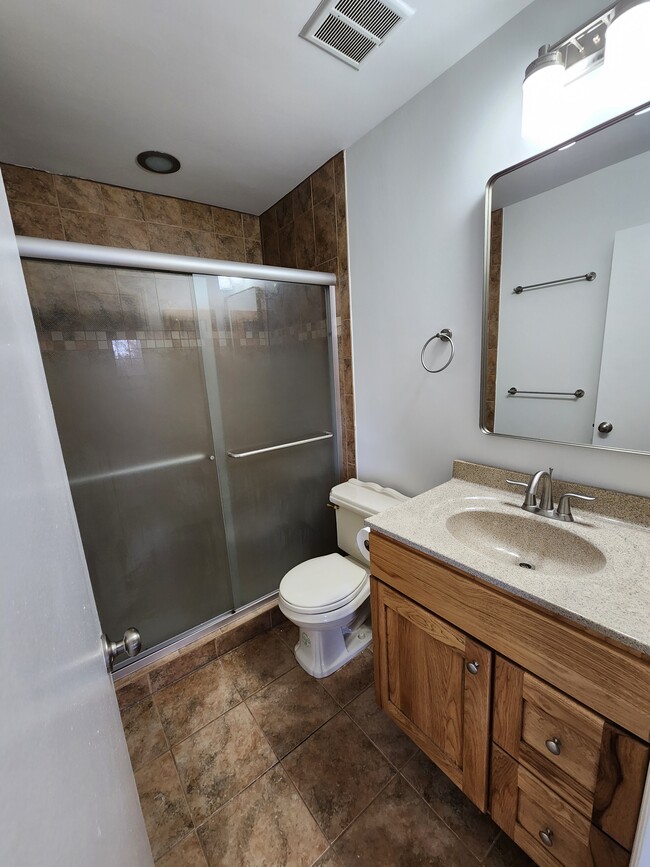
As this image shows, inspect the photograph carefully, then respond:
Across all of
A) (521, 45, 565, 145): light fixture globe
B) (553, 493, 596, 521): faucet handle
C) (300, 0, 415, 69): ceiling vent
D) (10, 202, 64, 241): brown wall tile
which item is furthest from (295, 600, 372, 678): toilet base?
(10, 202, 64, 241): brown wall tile

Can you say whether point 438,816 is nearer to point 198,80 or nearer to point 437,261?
point 437,261

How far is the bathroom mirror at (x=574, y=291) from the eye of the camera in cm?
95

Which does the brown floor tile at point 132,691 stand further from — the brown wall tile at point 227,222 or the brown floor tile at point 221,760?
the brown wall tile at point 227,222

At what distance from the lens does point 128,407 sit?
57.1 inches

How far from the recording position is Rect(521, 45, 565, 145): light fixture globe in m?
0.96

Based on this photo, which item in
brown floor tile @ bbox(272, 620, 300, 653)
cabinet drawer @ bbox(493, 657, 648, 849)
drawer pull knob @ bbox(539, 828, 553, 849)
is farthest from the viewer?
brown floor tile @ bbox(272, 620, 300, 653)

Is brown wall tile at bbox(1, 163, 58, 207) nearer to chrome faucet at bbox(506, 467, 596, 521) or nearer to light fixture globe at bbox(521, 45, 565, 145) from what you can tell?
light fixture globe at bbox(521, 45, 565, 145)

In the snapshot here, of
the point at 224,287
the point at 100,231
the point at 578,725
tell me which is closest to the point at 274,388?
the point at 224,287

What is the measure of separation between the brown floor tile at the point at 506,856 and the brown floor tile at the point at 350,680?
60 centimetres

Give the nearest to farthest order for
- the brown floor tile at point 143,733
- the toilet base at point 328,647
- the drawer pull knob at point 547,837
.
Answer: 1. the drawer pull knob at point 547,837
2. the brown floor tile at point 143,733
3. the toilet base at point 328,647

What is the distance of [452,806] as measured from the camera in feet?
3.59

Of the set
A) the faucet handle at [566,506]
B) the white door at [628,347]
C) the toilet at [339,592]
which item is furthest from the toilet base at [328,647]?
the white door at [628,347]

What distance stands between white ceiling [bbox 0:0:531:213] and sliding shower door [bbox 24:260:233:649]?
1.96 feet

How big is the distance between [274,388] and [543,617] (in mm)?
1446
